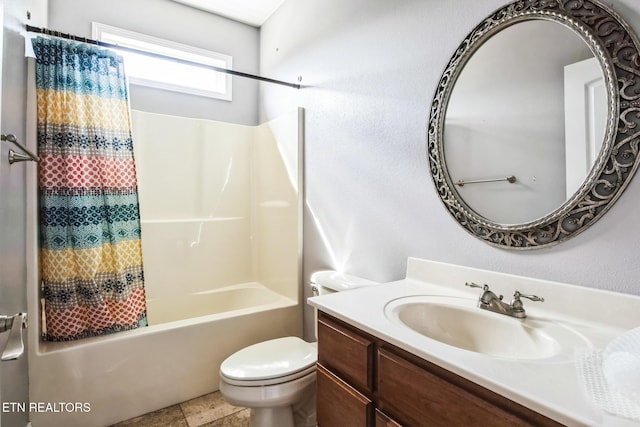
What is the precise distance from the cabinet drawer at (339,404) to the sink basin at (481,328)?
281 mm

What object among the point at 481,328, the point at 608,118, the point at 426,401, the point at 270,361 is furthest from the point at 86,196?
the point at 608,118

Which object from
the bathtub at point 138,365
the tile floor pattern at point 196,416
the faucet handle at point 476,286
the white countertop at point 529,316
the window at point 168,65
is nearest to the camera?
the white countertop at point 529,316

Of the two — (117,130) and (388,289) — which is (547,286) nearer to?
(388,289)

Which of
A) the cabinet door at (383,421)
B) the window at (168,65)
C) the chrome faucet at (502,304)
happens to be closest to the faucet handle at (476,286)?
the chrome faucet at (502,304)

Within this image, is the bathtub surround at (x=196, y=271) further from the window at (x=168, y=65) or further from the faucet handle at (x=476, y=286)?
the faucet handle at (x=476, y=286)

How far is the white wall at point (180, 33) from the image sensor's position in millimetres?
2369

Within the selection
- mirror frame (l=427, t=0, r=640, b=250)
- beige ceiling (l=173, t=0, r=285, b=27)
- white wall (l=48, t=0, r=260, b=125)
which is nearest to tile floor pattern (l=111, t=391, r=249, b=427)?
mirror frame (l=427, t=0, r=640, b=250)

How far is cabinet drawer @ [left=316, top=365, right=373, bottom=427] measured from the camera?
39.9 inches

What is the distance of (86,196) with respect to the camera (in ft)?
5.74

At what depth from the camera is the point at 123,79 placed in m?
1.95

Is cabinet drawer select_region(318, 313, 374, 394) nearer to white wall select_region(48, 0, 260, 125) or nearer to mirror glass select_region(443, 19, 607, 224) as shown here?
mirror glass select_region(443, 19, 607, 224)

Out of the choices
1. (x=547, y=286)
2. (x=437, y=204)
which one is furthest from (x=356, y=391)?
(x=437, y=204)

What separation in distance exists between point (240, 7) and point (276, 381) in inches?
113

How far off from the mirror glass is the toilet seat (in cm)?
104
